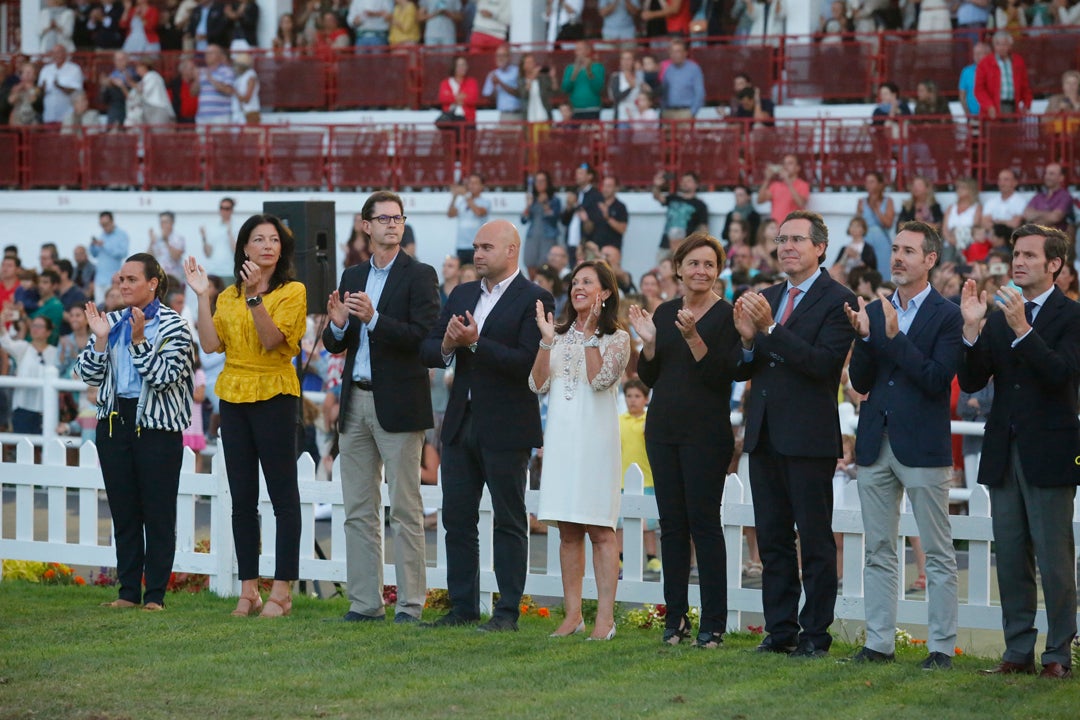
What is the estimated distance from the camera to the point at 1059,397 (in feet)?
25.1

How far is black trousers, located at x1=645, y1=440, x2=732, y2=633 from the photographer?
824 centimetres

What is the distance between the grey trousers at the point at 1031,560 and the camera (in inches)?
300

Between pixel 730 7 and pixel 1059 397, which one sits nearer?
pixel 1059 397

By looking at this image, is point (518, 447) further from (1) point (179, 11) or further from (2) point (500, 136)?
(1) point (179, 11)

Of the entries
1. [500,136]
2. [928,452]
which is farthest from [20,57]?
[928,452]

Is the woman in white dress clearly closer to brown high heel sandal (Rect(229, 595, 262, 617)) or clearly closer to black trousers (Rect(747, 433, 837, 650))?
black trousers (Rect(747, 433, 837, 650))

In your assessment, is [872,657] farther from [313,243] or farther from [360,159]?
[360,159]

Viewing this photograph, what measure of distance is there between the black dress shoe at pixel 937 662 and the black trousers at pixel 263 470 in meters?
3.68

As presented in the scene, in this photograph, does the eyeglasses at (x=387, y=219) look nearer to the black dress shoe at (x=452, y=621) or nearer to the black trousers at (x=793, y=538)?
the black dress shoe at (x=452, y=621)

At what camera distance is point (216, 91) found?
25.4 meters

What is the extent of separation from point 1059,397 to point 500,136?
15260 mm

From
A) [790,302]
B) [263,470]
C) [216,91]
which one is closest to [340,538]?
[263,470]

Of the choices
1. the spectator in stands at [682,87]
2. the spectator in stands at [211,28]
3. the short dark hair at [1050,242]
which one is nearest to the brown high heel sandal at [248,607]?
the short dark hair at [1050,242]

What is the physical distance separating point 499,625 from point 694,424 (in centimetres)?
159
